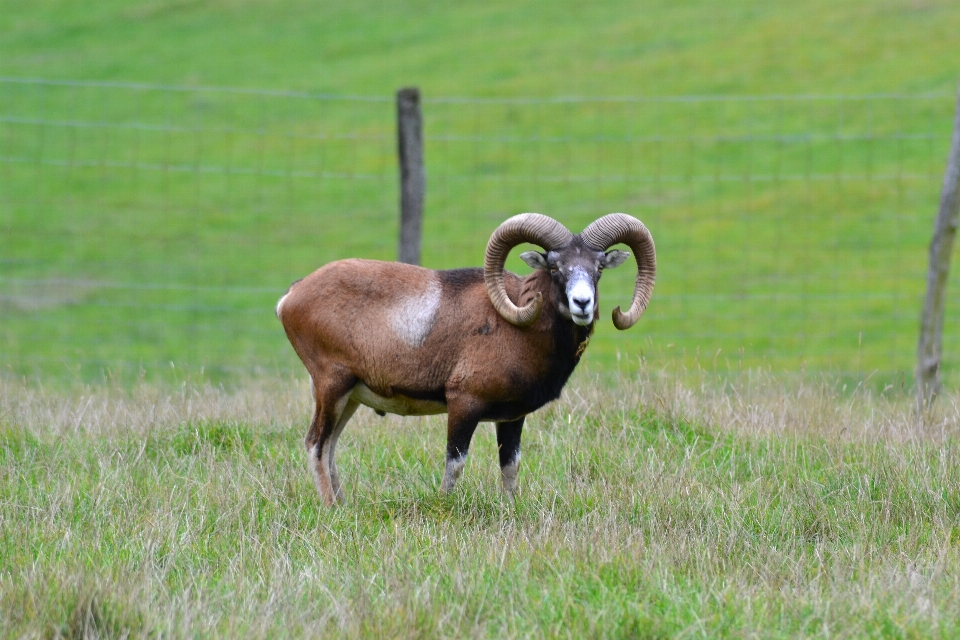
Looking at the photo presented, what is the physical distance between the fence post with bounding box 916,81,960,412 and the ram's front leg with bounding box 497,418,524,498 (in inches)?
163

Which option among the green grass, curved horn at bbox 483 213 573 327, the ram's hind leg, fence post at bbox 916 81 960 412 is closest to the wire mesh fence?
fence post at bbox 916 81 960 412

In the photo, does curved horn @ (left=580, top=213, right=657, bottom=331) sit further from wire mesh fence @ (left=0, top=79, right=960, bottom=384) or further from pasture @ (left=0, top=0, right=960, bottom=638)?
wire mesh fence @ (left=0, top=79, right=960, bottom=384)

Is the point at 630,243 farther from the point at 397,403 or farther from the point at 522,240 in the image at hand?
the point at 397,403

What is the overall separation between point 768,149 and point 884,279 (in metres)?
6.92

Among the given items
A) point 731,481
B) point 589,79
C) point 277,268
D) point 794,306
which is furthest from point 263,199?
point 731,481

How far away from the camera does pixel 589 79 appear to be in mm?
30688

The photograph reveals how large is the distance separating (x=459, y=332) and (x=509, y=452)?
770mm

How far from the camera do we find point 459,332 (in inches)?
265

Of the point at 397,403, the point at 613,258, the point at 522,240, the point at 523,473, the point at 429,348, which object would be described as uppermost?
the point at 522,240

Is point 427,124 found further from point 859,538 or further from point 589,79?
point 859,538

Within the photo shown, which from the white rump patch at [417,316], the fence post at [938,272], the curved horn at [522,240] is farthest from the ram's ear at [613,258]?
the fence post at [938,272]

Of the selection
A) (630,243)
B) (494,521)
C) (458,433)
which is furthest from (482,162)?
(494,521)

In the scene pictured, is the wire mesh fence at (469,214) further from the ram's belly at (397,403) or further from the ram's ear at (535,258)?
the ram's ear at (535,258)

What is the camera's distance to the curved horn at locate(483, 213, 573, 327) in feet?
21.3
